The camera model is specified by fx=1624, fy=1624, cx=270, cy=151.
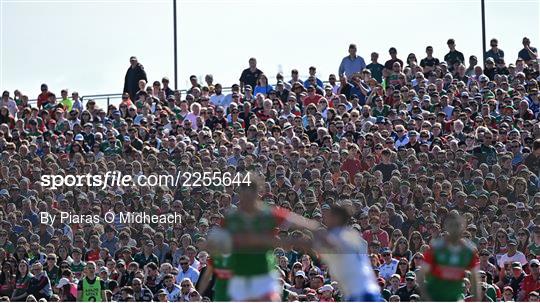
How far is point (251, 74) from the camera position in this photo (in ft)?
96.1

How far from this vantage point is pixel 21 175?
1014 inches

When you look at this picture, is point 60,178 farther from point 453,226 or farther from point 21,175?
point 453,226

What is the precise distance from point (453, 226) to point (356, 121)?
1151 centimetres

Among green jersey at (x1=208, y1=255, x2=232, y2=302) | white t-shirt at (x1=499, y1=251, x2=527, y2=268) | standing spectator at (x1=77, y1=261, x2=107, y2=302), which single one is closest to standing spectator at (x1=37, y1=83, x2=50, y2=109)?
standing spectator at (x1=77, y1=261, x2=107, y2=302)

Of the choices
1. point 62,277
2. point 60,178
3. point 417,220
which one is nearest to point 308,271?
point 417,220

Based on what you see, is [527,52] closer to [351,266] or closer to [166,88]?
[166,88]

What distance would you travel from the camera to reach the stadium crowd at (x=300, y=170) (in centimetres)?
2153

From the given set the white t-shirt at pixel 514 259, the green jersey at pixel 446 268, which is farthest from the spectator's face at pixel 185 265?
the green jersey at pixel 446 268

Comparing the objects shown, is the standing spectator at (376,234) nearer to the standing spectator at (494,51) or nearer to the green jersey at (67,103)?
the standing spectator at (494,51)

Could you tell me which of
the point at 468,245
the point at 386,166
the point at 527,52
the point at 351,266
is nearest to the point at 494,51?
the point at 527,52

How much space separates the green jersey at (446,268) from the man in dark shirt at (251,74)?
47.2ft

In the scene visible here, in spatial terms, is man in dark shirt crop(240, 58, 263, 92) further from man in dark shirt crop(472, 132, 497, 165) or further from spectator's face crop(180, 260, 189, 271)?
spectator's face crop(180, 260, 189, 271)

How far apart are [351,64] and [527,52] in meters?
3.13

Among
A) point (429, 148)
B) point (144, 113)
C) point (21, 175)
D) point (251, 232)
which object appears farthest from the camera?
point (144, 113)
